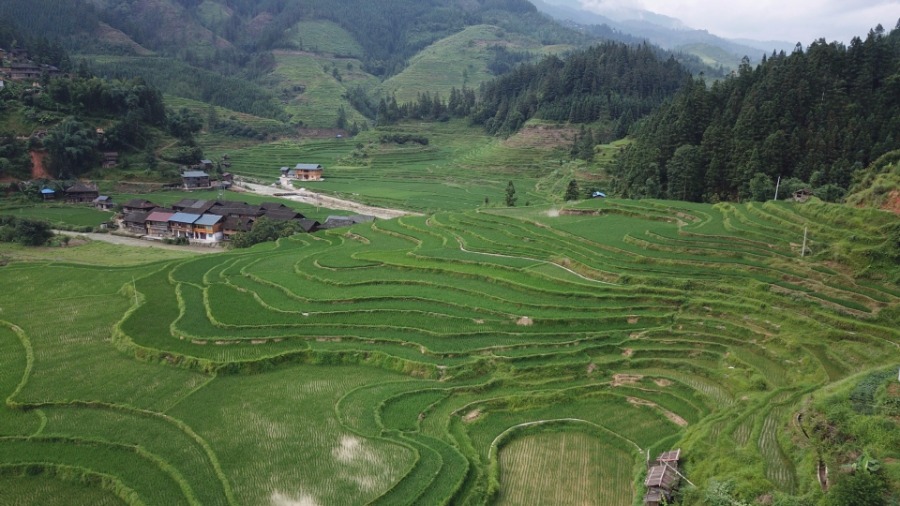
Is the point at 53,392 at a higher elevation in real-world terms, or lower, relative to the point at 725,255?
lower

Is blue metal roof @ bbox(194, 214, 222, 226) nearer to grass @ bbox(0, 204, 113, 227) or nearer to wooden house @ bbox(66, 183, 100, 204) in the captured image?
grass @ bbox(0, 204, 113, 227)

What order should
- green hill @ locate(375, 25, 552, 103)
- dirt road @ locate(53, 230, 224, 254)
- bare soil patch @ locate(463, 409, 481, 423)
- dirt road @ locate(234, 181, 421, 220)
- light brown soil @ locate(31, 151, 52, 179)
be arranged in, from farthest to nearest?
green hill @ locate(375, 25, 552, 103) < light brown soil @ locate(31, 151, 52, 179) < dirt road @ locate(234, 181, 421, 220) < dirt road @ locate(53, 230, 224, 254) < bare soil patch @ locate(463, 409, 481, 423)

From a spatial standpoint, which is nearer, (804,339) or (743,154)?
(804,339)

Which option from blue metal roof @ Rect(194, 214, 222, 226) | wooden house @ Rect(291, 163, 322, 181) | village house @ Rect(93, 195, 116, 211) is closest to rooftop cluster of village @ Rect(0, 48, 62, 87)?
village house @ Rect(93, 195, 116, 211)

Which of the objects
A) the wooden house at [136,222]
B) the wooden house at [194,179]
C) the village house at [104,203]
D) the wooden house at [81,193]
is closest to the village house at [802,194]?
the wooden house at [136,222]

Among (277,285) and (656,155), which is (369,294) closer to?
(277,285)

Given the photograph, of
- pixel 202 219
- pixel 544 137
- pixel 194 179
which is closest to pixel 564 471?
pixel 202 219

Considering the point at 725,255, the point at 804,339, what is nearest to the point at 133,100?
the point at 725,255

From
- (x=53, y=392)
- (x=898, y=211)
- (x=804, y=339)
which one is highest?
(x=898, y=211)

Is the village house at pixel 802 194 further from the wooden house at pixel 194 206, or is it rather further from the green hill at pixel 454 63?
the green hill at pixel 454 63
